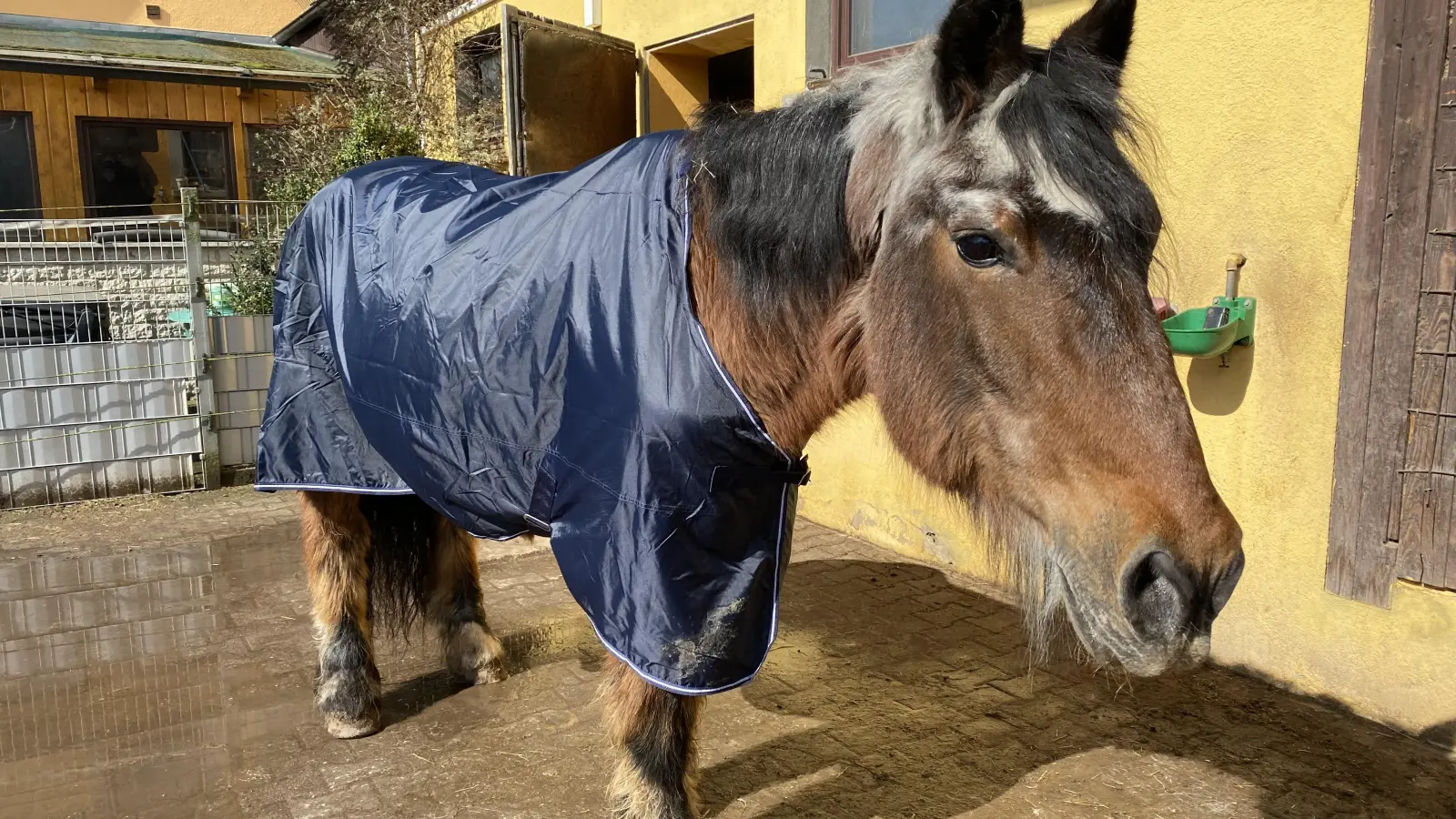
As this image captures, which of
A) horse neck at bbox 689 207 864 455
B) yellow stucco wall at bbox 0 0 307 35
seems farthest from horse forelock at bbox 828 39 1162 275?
yellow stucco wall at bbox 0 0 307 35

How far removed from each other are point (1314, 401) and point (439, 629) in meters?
A: 3.73

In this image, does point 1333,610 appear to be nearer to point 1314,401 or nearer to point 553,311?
point 1314,401

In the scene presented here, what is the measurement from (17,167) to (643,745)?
1330cm

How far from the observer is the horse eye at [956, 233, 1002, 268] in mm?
1646

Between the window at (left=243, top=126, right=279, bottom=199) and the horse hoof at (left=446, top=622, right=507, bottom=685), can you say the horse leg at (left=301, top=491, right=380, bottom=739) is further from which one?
the window at (left=243, top=126, right=279, bottom=199)

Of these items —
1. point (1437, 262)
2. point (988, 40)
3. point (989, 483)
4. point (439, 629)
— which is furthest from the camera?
point (439, 629)

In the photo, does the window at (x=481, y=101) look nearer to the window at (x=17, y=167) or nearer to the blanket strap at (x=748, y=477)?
the window at (x=17, y=167)

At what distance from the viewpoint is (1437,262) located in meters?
2.96

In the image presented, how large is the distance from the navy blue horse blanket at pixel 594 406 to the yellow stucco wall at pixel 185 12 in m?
19.2

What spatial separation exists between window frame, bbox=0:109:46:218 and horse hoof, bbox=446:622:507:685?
11.2 meters

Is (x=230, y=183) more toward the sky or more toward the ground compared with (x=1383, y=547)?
more toward the sky

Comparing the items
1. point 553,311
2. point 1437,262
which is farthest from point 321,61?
point 1437,262

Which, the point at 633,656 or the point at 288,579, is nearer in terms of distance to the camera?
the point at 633,656

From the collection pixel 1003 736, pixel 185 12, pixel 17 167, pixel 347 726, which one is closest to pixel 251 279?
pixel 347 726
